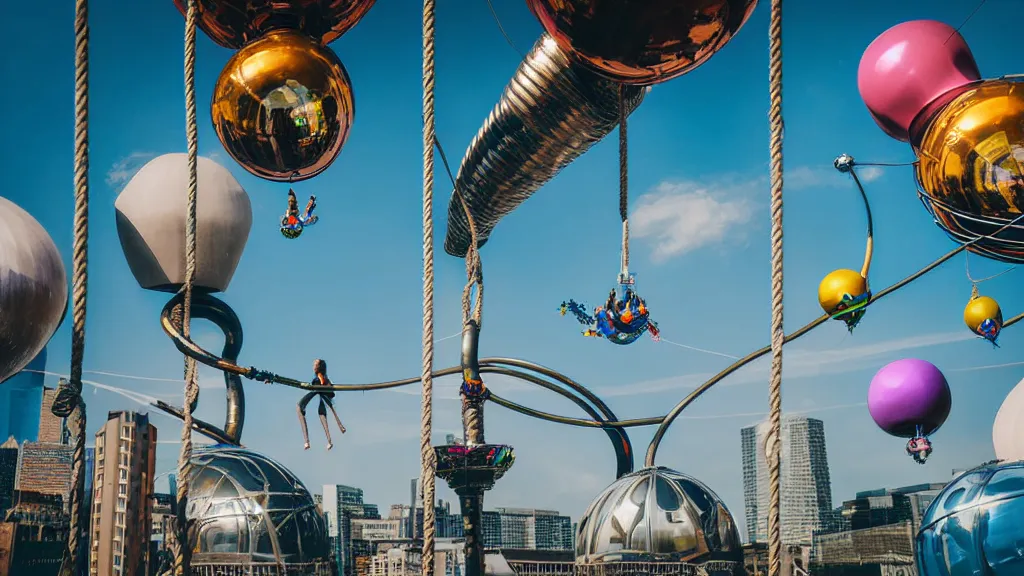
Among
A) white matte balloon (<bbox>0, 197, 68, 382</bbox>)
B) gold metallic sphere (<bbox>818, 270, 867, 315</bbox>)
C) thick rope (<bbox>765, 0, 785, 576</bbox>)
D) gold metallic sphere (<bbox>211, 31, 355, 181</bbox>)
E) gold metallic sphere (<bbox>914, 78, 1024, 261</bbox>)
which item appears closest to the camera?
thick rope (<bbox>765, 0, 785, 576</bbox>)

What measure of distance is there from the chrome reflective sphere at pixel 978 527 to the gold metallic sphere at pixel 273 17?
10.2ft

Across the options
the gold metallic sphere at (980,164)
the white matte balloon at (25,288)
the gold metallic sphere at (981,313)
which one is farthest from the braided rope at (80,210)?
the gold metallic sphere at (981,313)

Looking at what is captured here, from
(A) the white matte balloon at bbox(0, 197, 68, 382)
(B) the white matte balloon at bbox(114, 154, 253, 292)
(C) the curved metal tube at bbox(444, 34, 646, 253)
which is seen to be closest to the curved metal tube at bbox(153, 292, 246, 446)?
(B) the white matte balloon at bbox(114, 154, 253, 292)

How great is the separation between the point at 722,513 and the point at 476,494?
3.98 feet

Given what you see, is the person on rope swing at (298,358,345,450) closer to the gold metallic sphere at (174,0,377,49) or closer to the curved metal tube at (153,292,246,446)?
the curved metal tube at (153,292,246,446)

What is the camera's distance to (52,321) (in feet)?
12.4

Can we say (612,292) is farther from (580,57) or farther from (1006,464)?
(580,57)

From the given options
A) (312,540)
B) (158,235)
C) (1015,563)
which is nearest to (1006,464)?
(1015,563)

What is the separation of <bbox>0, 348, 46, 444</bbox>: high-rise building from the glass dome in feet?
Answer: 72.5

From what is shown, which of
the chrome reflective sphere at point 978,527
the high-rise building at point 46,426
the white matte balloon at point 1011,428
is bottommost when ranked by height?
the chrome reflective sphere at point 978,527

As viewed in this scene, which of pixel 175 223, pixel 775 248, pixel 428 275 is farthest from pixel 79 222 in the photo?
pixel 175 223

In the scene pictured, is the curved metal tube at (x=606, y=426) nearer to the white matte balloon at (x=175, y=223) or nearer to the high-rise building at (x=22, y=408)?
the white matte balloon at (x=175, y=223)

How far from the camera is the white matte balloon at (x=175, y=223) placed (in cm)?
543

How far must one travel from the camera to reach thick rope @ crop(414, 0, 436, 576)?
2432 mm
